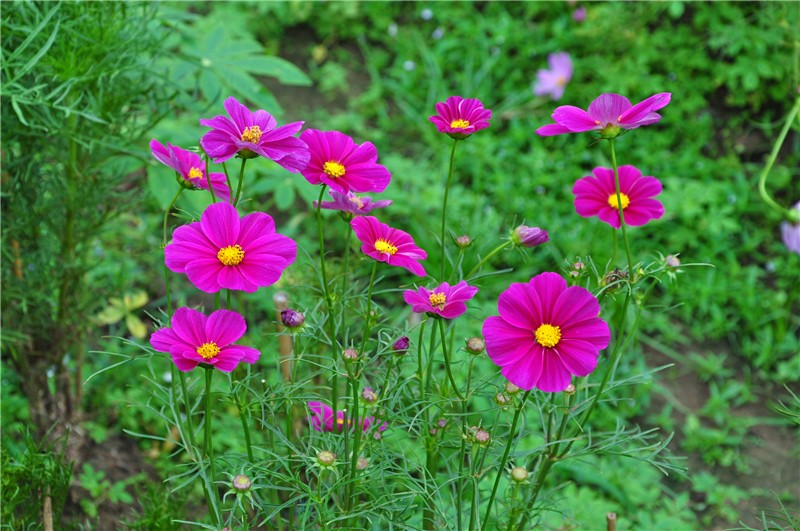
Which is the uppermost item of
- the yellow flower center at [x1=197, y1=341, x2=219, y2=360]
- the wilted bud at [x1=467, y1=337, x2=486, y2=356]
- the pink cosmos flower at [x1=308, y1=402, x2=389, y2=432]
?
the yellow flower center at [x1=197, y1=341, x2=219, y2=360]

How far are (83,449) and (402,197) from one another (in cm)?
124

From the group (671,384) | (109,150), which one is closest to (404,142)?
(671,384)

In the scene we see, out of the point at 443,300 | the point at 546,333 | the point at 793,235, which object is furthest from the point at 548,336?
the point at 793,235

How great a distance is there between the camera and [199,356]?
836 mm

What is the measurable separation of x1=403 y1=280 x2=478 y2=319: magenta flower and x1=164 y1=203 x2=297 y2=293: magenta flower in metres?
0.14

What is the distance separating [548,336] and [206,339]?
0.36 meters

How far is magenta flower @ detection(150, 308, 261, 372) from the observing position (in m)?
0.84

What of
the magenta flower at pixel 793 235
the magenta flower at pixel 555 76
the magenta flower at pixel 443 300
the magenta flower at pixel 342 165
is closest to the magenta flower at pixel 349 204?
the magenta flower at pixel 342 165

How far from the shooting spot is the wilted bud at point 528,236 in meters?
0.97

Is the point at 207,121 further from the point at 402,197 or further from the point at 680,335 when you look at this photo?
the point at 680,335

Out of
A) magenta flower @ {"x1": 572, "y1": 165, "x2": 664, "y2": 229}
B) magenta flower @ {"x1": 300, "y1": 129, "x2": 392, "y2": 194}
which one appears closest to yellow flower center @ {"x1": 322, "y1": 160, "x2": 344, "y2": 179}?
magenta flower @ {"x1": 300, "y1": 129, "x2": 392, "y2": 194}

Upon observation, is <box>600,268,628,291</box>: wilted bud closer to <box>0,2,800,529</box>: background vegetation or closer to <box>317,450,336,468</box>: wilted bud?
<box>0,2,800,529</box>: background vegetation

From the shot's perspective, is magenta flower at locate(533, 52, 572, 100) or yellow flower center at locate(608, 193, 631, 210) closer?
yellow flower center at locate(608, 193, 631, 210)

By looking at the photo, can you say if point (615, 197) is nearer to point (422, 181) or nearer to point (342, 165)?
point (342, 165)
